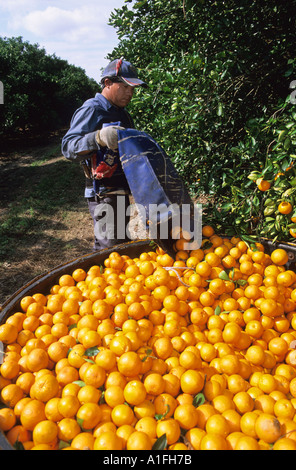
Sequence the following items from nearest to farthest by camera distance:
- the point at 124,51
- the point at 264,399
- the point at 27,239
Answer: the point at 264,399 → the point at 124,51 → the point at 27,239

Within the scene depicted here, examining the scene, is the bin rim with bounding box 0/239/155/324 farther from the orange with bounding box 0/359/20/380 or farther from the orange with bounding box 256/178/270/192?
the orange with bounding box 256/178/270/192

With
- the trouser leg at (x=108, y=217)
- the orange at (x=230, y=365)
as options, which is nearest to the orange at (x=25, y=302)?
the orange at (x=230, y=365)

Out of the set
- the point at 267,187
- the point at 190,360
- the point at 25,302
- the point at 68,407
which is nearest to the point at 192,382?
the point at 190,360

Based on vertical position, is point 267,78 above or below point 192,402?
above

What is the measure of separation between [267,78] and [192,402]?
293cm

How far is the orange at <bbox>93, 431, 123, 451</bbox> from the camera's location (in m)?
1.17

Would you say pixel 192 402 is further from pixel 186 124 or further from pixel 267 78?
pixel 267 78

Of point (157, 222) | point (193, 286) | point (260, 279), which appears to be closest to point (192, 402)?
point (193, 286)

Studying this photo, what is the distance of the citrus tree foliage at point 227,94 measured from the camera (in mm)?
2439

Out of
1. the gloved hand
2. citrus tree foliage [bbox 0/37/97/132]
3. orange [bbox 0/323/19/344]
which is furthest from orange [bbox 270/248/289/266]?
citrus tree foliage [bbox 0/37/97/132]

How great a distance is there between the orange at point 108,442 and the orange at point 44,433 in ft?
0.62

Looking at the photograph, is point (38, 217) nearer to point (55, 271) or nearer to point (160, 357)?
point (55, 271)

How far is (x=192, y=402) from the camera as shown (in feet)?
4.72
